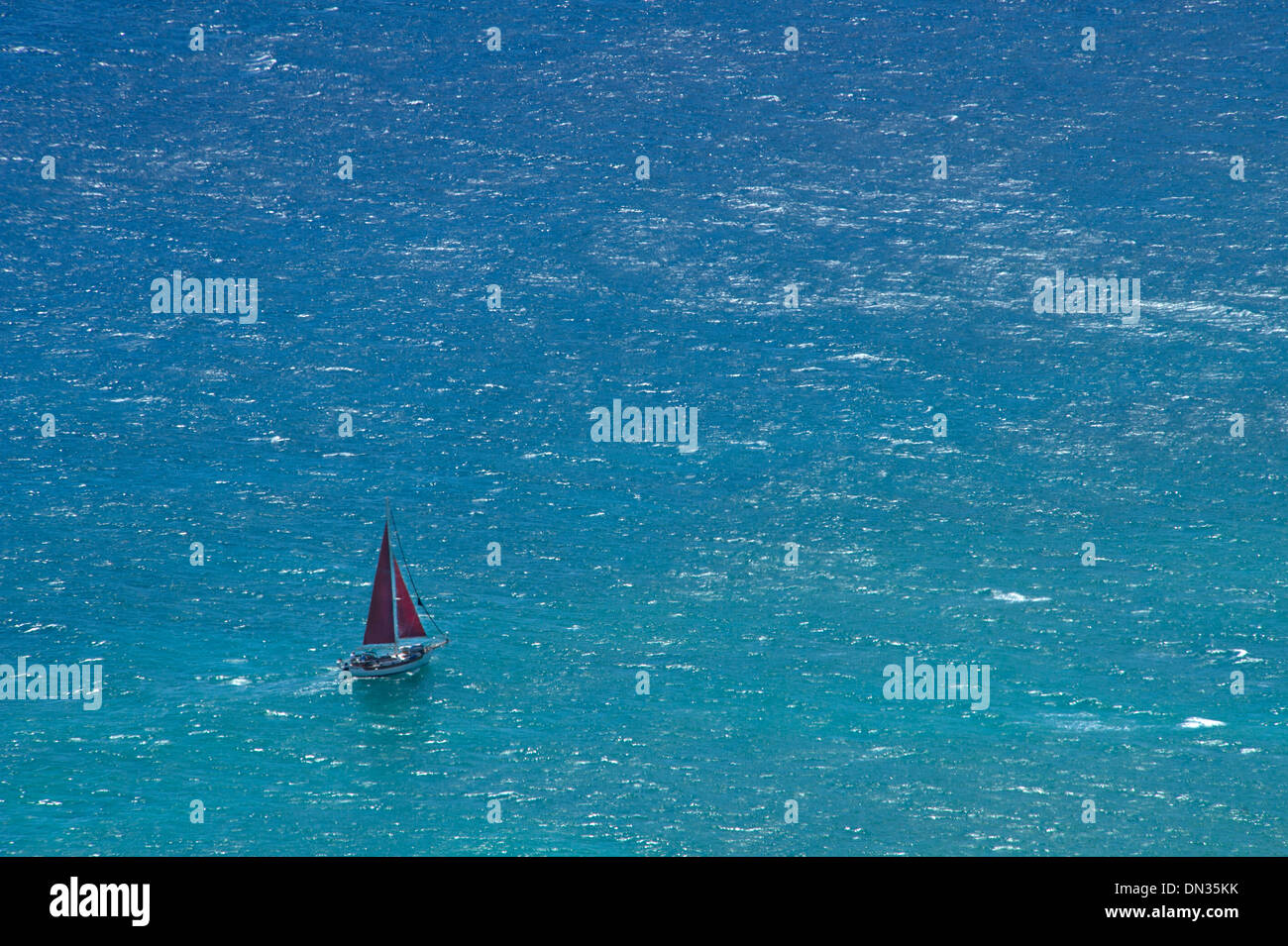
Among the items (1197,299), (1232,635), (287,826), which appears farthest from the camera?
(1197,299)

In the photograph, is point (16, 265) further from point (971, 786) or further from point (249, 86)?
point (971, 786)

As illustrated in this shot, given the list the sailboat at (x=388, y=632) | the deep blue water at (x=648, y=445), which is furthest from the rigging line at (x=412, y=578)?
the sailboat at (x=388, y=632)

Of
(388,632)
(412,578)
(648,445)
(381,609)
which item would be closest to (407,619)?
(388,632)

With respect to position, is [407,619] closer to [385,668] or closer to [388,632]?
[388,632]

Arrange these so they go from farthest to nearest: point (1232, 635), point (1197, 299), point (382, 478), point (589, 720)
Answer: point (1197, 299) → point (382, 478) → point (1232, 635) → point (589, 720)

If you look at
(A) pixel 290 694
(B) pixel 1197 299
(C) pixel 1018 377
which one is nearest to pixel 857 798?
(A) pixel 290 694

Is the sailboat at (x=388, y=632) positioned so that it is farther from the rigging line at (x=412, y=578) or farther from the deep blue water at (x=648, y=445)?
the rigging line at (x=412, y=578)

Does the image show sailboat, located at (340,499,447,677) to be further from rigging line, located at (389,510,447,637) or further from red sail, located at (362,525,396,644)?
rigging line, located at (389,510,447,637)
